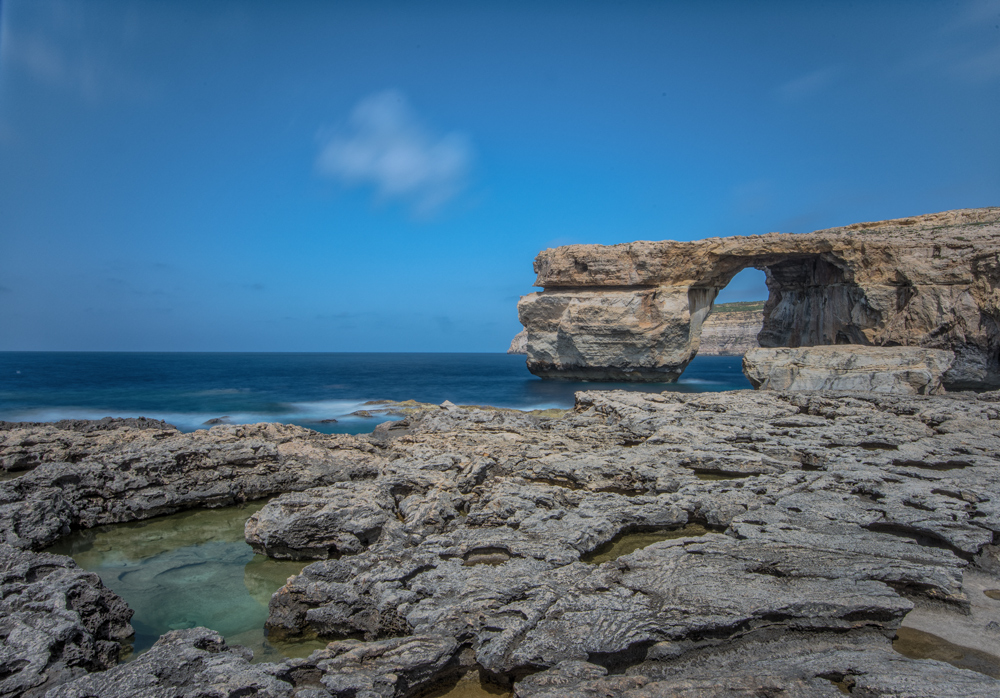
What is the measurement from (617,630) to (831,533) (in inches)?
115

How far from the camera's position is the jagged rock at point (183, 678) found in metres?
2.95

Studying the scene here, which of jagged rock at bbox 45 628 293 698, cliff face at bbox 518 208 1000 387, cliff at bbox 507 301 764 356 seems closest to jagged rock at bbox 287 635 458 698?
jagged rock at bbox 45 628 293 698

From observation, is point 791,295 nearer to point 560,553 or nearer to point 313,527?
point 560,553

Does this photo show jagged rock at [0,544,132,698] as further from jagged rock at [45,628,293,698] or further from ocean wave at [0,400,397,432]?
ocean wave at [0,400,397,432]

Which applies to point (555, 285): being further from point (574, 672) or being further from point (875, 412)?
point (574, 672)

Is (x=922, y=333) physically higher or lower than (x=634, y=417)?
higher

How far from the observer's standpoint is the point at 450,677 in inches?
142

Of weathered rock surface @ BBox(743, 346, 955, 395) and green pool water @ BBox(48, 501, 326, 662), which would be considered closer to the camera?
green pool water @ BBox(48, 501, 326, 662)

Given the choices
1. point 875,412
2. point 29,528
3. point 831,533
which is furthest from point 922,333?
point 29,528

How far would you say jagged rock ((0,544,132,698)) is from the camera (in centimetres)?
330

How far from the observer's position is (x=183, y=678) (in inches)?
122

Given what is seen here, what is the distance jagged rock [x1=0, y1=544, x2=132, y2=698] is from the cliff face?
87.4 feet

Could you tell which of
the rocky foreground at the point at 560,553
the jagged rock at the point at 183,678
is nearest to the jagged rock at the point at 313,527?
the rocky foreground at the point at 560,553

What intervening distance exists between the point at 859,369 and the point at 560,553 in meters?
17.2
